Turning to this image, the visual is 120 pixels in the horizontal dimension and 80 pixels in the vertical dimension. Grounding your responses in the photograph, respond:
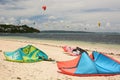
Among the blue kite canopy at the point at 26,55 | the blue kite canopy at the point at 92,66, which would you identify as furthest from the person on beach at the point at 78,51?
the blue kite canopy at the point at 92,66

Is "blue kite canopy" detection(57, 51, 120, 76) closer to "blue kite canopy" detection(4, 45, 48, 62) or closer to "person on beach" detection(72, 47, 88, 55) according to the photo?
"blue kite canopy" detection(4, 45, 48, 62)

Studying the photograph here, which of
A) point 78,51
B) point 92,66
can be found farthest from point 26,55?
point 78,51

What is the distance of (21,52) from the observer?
15234mm

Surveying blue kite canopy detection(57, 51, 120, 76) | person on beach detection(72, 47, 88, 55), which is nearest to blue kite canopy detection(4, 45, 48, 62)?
blue kite canopy detection(57, 51, 120, 76)

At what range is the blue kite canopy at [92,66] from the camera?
1160 centimetres

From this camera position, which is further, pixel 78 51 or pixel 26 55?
pixel 78 51

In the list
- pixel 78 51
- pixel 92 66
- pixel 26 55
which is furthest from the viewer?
pixel 78 51

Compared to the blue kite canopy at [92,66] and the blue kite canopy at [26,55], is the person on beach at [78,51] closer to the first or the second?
the blue kite canopy at [26,55]

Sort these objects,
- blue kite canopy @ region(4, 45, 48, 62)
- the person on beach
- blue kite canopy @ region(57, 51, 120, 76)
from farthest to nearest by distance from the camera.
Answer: the person on beach < blue kite canopy @ region(4, 45, 48, 62) < blue kite canopy @ region(57, 51, 120, 76)

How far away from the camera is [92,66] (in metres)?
11.7

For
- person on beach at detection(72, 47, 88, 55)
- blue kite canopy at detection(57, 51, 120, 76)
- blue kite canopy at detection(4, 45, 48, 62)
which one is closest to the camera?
blue kite canopy at detection(57, 51, 120, 76)

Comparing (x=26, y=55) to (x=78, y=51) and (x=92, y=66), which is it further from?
→ (x=78, y=51)

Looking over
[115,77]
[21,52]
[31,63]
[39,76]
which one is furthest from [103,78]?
[21,52]

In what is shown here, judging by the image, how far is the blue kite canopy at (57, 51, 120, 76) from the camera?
38.1 ft
